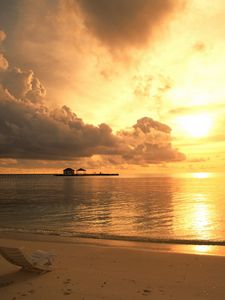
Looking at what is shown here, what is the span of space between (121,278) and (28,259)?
10.5 feet

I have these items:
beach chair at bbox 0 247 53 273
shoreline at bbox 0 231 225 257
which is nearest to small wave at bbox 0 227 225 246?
shoreline at bbox 0 231 225 257

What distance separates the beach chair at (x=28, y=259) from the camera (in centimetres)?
1058

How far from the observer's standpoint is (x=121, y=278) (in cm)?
1052

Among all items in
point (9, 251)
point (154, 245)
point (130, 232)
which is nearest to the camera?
point (9, 251)

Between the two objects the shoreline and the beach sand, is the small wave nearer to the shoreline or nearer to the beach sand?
the shoreline

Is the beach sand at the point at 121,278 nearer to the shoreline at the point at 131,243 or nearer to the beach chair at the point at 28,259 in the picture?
the beach chair at the point at 28,259

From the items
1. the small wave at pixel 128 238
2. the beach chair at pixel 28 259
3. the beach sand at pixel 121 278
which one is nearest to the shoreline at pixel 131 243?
the small wave at pixel 128 238

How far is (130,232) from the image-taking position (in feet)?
80.1

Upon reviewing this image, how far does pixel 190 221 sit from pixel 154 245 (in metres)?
11.9

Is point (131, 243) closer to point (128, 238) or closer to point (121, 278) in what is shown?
point (128, 238)

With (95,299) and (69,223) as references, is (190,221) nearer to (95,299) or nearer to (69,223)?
(69,223)

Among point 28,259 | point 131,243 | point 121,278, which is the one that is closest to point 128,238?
point 131,243

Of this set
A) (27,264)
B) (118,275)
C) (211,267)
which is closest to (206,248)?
(211,267)

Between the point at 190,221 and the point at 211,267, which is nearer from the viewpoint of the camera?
the point at 211,267
